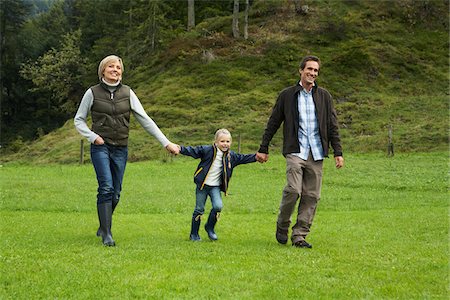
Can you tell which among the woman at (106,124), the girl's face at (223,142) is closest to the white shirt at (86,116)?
the woman at (106,124)

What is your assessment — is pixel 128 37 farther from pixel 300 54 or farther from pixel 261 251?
pixel 261 251

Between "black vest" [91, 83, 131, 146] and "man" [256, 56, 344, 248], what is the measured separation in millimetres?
2463

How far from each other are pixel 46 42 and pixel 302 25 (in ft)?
118

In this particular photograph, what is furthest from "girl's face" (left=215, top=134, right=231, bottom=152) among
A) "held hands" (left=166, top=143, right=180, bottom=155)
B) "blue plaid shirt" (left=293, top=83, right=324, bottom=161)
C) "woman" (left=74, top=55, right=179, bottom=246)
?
"woman" (left=74, top=55, right=179, bottom=246)

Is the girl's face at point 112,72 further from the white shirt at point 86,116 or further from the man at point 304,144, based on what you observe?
the man at point 304,144

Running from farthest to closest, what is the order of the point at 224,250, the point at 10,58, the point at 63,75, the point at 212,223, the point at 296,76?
the point at 10,58 < the point at 63,75 < the point at 296,76 < the point at 212,223 < the point at 224,250

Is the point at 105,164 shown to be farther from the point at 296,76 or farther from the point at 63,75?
the point at 63,75

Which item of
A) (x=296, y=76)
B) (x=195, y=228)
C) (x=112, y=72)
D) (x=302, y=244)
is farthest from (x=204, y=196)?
(x=296, y=76)

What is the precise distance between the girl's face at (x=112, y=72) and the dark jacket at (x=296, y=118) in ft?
8.05

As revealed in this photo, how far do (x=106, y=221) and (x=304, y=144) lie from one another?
315 centimetres

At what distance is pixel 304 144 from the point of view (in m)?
8.56

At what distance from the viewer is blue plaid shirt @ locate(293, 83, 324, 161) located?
8.55 meters

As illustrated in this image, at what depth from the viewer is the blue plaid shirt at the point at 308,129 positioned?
8555mm

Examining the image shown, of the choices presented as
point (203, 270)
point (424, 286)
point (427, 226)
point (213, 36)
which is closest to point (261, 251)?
point (203, 270)
